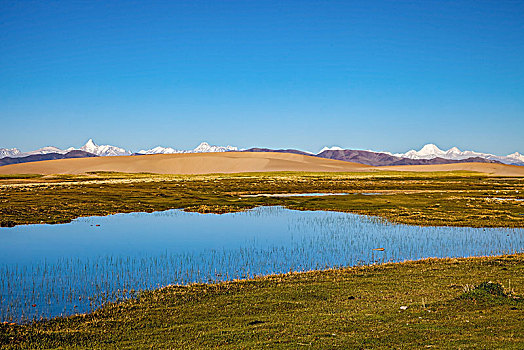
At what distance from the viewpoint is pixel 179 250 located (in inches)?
1207

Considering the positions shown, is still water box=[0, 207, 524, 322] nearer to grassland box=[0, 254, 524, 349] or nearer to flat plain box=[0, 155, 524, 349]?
flat plain box=[0, 155, 524, 349]

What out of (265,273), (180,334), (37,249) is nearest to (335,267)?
(265,273)

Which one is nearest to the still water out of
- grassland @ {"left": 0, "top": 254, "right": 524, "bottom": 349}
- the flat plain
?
the flat plain

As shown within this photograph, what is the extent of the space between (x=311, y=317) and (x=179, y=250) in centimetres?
1701

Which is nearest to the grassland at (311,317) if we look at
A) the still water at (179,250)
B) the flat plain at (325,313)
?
the flat plain at (325,313)

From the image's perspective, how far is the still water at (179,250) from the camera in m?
20.8

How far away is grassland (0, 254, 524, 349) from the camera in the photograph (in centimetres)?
1314

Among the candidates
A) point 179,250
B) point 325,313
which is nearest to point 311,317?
point 325,313

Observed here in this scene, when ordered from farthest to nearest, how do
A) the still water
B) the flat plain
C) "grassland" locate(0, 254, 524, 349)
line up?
the still water
the flat plain
"grassland" locate(0, 254, 524, 349)

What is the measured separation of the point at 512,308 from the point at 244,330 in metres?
9.72

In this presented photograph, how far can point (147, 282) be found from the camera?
2206 cm

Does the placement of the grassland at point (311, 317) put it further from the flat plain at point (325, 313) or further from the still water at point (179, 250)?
the still water at point (179, 250)

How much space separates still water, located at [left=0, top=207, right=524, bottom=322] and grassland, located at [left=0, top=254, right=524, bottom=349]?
2779 mm

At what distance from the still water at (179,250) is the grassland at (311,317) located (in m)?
2.78
